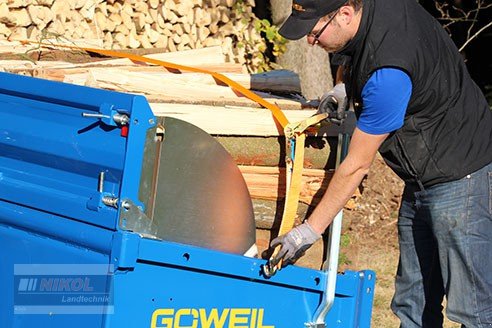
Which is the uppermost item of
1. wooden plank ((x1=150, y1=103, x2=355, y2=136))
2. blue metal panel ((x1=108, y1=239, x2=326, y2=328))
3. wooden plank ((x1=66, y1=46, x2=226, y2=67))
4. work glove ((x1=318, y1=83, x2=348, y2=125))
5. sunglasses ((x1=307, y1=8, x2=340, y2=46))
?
wooden plank ((x1=66, y1=46, x2=226, y2=67))

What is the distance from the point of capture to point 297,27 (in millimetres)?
3760

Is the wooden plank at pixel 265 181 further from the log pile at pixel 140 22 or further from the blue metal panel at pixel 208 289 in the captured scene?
the log pile at pixel 140 22

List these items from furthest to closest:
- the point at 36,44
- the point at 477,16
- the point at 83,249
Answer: the point at 477,16 → the point at 36,44 → the point at 83,249

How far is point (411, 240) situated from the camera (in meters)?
4.38

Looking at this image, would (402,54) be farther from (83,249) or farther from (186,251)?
(83,249)

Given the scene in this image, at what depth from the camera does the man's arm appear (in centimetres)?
368

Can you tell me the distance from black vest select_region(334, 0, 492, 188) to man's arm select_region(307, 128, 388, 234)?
205mm

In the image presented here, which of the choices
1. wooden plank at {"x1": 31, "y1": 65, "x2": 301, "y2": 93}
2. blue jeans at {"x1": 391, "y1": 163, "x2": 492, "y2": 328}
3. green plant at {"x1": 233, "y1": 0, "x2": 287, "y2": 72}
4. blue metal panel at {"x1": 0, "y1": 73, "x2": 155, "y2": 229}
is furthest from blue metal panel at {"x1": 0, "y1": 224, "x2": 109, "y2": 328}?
green plant at {"x1": 233, "y1": 0, "x2": 287, "y2": 72}

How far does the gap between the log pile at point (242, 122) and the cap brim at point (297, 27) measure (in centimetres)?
40

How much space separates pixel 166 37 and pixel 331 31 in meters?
4.90

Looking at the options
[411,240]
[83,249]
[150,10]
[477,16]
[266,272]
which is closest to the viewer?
[83,249]

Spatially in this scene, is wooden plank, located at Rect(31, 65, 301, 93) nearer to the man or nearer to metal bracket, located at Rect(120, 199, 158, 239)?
the man

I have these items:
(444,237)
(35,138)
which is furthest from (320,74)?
(35,138)

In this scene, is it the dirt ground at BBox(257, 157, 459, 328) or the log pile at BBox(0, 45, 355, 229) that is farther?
the dirt ground at BBox(257, 157, 459, 328)
